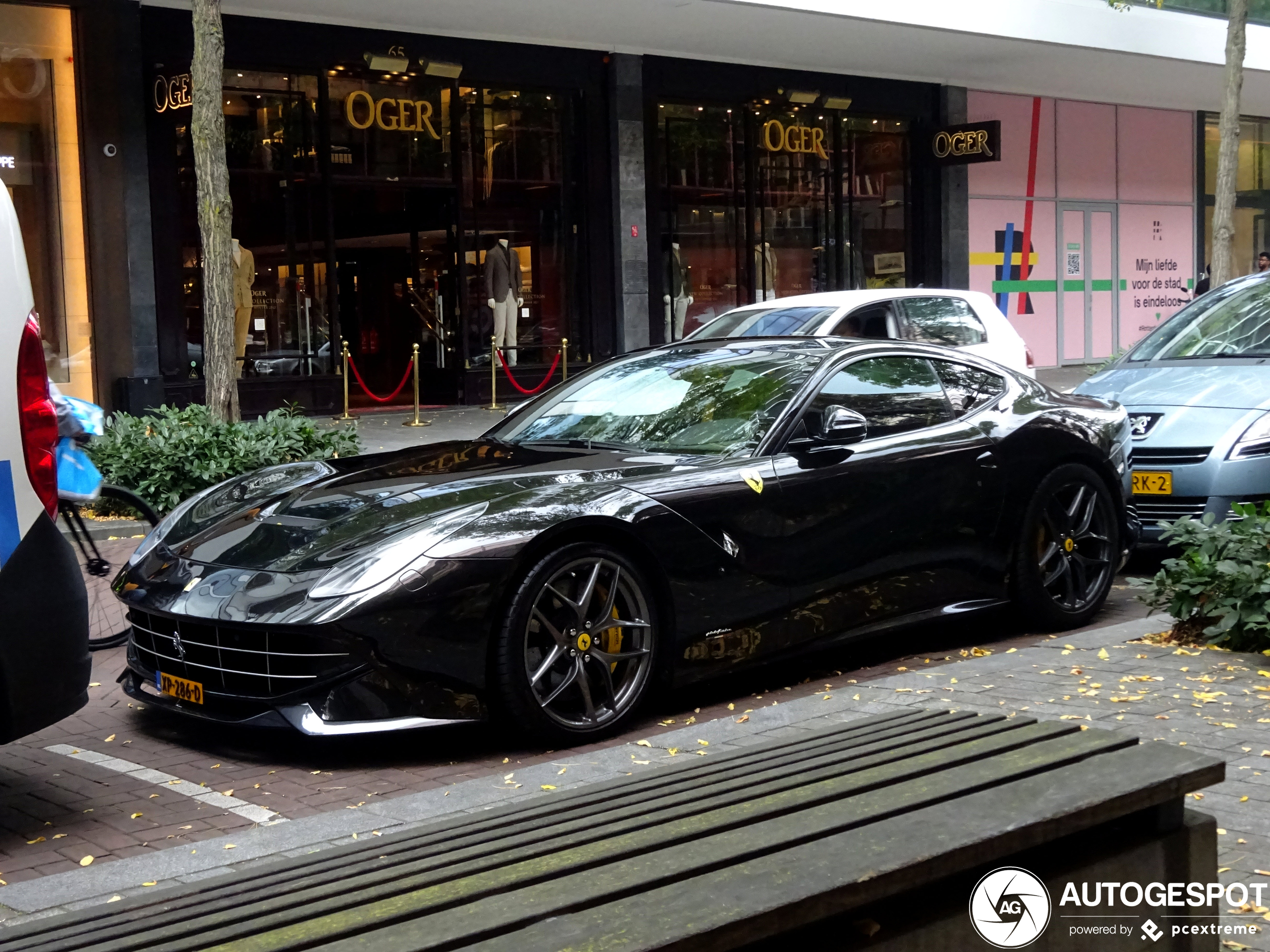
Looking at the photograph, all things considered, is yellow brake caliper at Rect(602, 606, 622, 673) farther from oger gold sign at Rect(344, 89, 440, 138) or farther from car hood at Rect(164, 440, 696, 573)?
oger gold sign at Rect(344, 89, 440, 138)

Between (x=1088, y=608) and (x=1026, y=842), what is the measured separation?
483 centimetres

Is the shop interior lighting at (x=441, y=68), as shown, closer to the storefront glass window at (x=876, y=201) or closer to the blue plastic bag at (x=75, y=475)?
the storefront glass window at (x=876, y=201)

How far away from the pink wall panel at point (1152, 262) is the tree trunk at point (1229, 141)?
33.8 ft

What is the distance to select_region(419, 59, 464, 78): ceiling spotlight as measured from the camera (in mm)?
19922

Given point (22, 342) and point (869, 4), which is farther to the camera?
point (869, 4)

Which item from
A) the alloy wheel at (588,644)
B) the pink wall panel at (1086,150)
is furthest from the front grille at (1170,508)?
the pink wall panel at (1086,150)

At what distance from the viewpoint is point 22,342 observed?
431 centimetres

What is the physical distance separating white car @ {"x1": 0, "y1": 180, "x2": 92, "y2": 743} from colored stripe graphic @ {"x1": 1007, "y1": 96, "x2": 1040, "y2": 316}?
25.4 metres

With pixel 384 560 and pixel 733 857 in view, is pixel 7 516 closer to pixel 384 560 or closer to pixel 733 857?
pixel 384 560

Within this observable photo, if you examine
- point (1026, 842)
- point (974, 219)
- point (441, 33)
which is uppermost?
point (441, 33)

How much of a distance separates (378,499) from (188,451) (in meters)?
5.85

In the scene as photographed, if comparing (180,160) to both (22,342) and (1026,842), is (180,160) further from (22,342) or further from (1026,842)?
(1026,842)

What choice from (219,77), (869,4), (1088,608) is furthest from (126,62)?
(1088,608)

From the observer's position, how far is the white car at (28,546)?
4.22 meters
